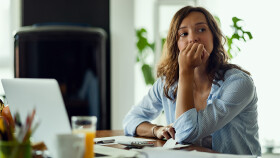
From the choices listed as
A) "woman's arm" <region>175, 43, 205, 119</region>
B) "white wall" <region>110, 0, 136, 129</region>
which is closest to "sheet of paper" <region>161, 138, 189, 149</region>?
"woman's arm" <region>175, 43, 205, 119</region>

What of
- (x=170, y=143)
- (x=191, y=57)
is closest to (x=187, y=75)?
(x=191, y=57)

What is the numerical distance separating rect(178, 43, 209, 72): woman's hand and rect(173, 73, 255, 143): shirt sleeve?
0.18 meters

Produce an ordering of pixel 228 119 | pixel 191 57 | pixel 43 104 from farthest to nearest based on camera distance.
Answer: pixel 191 57 < pixel 228 119 < pixel 43 104

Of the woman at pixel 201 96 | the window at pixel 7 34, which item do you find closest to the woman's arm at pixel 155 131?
the woman at pixel 201 96

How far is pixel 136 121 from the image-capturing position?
6.85ft

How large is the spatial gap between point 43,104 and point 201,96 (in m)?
0.96

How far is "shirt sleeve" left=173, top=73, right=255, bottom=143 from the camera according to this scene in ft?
5.60

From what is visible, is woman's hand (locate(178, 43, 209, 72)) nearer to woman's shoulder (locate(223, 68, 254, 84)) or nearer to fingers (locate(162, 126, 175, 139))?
woman's shoulder (locate(223, 68, 254, 84))

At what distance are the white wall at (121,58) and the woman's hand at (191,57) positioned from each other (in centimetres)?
219

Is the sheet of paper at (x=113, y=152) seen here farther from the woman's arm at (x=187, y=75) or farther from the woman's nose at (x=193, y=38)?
the woman's nose at (x=193, y=38)

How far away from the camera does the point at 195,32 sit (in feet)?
6.63

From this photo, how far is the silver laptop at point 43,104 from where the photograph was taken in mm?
1234

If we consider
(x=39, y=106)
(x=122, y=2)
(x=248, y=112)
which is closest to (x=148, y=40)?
(x=122, y=2)

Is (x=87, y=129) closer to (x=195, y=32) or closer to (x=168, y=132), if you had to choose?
(x=168, y=132)
